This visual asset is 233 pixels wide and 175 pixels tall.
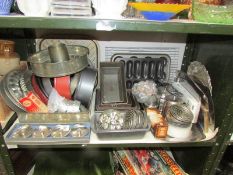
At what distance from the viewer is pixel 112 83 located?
1052mm

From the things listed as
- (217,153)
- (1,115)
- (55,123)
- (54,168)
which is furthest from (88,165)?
(217,153)

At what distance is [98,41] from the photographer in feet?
3.83

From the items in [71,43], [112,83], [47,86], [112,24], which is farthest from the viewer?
[71,43]

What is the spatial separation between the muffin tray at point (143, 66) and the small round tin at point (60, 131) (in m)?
0.48

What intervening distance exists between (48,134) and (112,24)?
48 centimetres

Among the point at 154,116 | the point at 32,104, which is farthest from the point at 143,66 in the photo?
the point at 32,104

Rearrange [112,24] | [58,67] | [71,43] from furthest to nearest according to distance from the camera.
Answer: [71,43] < [58,67] < [112,24]

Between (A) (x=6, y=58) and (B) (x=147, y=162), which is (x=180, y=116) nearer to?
(B) (x=147, y=162)

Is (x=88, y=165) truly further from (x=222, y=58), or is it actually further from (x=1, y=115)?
(x=222, y=58)

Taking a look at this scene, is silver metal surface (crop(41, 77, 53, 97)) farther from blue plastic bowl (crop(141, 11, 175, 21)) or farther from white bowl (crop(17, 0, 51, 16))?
blue plastic bowl (crop(141, 11, 175, 21))

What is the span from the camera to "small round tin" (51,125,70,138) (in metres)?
0.82

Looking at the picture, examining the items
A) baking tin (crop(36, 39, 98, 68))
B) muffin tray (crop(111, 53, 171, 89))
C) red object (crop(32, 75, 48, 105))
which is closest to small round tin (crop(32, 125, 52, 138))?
red object (crop(32, 75, 48, 105))

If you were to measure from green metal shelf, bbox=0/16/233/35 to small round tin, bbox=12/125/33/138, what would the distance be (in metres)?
0.40

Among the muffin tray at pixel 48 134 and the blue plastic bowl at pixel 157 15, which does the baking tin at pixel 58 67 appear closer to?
the muffin tray at pixel 48 134
